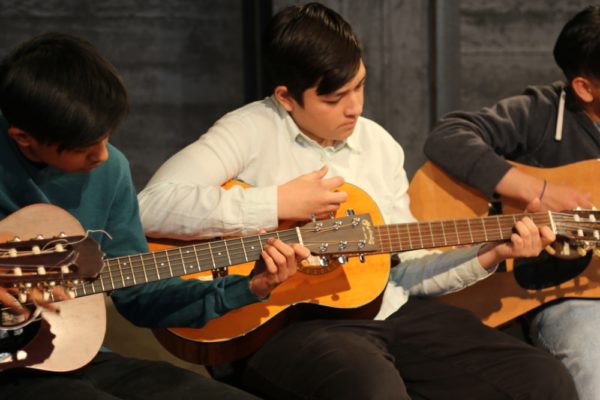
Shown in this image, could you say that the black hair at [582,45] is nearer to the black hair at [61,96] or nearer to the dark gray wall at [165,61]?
the dark gray wall at [165,61]

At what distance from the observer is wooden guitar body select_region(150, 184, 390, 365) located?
258 cm

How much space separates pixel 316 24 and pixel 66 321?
3.76 ft

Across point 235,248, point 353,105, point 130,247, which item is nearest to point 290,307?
point 235,248

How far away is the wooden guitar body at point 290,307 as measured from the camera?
8.47 feet

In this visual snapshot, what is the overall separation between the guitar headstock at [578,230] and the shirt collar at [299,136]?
2.04ft

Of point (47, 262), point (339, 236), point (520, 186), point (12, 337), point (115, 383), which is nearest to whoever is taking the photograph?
point (47, 262)

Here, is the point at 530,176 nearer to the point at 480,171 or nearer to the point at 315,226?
the point at 480,171

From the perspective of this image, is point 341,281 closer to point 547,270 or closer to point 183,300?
point 183,300

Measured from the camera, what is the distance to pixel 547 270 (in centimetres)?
306

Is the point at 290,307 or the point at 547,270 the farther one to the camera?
the point at 547,270

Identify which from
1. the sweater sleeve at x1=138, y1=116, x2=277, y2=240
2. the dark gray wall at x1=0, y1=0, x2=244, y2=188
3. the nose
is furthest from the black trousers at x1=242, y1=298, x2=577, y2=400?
the dark gray wall at x1=0, y1=0, x2=244, y2=188

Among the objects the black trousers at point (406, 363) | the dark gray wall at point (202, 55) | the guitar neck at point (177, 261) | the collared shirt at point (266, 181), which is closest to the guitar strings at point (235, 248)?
the guitar neck at point (177, 261)

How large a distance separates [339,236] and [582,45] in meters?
1.22

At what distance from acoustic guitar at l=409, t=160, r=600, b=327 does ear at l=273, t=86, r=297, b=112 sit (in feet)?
1.80
